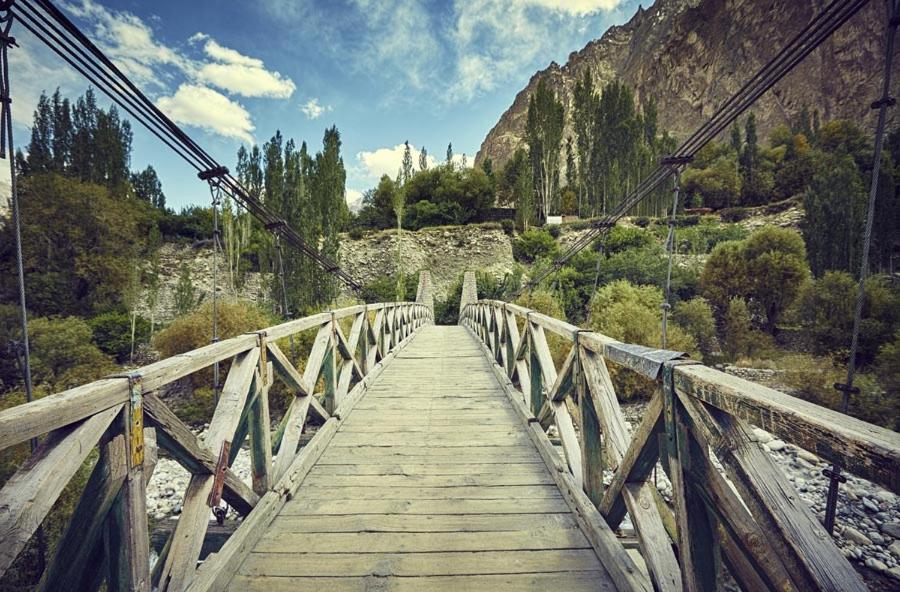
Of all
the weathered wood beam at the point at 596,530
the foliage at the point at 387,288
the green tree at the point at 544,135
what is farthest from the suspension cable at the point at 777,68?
the green tree at the point at 544,135

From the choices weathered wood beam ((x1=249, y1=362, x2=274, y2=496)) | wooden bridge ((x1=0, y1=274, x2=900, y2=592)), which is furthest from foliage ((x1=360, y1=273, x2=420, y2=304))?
weathered wood beam ((x1=249, y1=362, x2=274, y2=496))

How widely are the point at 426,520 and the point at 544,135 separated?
26208mm

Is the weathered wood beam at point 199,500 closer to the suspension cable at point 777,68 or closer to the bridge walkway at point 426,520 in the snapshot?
the bridge walkway at point 426,520

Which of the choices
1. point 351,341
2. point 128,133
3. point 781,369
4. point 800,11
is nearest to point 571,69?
point 800,11

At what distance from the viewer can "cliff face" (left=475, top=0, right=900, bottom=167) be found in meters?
40.3

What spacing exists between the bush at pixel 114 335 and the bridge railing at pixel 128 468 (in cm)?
1507

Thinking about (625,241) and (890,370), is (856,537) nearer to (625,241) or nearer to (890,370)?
(890,370)

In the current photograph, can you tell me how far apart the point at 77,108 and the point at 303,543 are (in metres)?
29.9

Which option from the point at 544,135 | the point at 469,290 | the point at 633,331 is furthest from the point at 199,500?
the point at 544,135

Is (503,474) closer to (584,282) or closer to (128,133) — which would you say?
(584,282)

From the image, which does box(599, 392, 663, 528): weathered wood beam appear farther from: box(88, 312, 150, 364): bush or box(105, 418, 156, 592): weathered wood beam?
box(88, 312, 150, 364): bush

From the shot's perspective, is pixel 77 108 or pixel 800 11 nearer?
pixel 77 108

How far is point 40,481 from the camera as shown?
74 centimetres

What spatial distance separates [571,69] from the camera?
251ft
